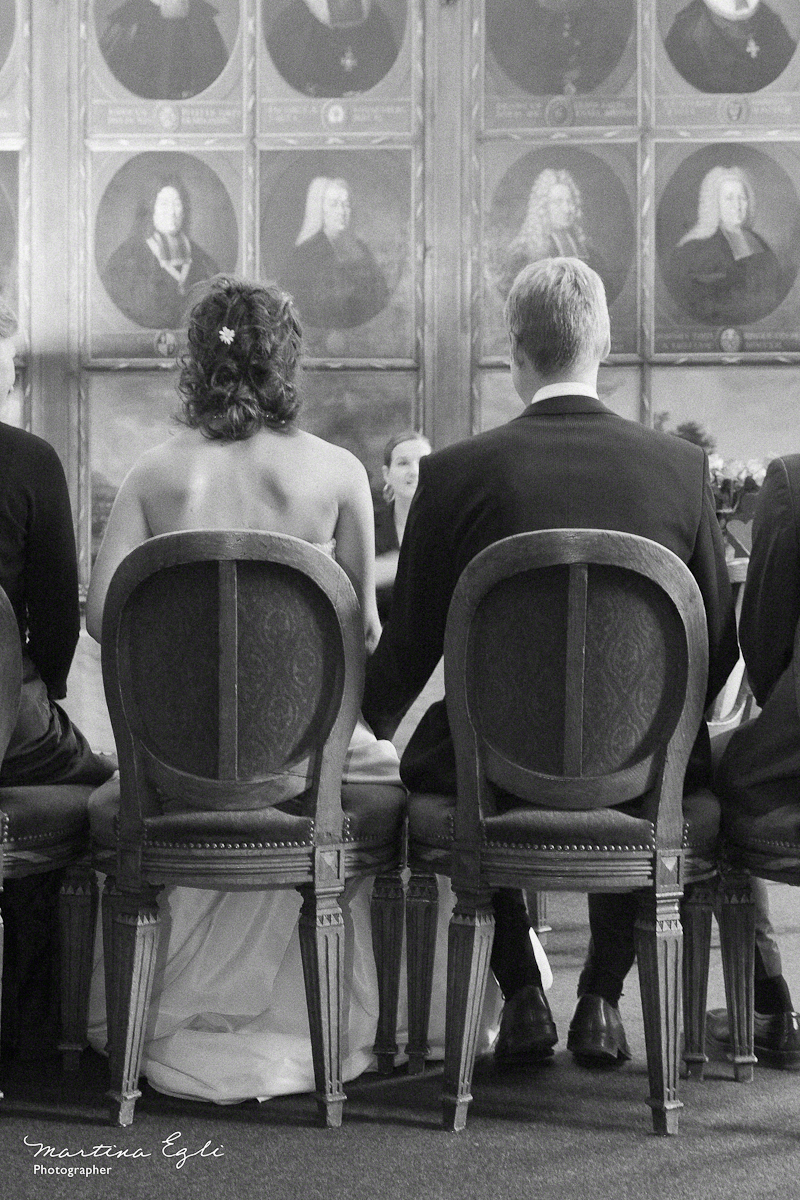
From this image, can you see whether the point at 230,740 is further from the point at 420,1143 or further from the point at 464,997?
the point at 420,1143

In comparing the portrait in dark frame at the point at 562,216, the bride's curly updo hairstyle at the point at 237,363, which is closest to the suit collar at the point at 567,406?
the bride's curly updo hairstyle at the point at 237,363

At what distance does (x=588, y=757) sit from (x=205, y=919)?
3.07 feet

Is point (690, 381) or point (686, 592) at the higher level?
point (690, 381)

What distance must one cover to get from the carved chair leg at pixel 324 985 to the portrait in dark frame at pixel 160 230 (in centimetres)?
570

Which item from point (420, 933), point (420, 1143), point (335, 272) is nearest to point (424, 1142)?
point (420, 1143)

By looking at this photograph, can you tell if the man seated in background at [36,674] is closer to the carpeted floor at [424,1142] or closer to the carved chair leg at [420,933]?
the carpeted floor at [424,1142]

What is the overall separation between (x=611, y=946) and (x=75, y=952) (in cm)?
109

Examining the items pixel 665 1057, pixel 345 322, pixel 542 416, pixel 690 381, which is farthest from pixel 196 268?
pixel 665 1057

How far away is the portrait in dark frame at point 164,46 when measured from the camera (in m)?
7.76

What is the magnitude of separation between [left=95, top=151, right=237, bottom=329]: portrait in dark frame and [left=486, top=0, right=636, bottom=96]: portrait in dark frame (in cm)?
168

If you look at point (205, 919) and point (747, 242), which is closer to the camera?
point (205, 919)

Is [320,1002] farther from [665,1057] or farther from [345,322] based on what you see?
[345,322]

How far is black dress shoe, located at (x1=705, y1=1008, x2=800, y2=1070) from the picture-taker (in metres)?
2.98

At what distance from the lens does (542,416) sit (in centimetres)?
278
